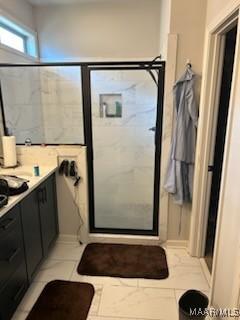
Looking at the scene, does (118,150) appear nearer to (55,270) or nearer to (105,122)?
(105,122)

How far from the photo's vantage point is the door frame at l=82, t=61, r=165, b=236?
229 cm

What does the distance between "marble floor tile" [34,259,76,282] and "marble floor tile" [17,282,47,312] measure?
0.06 m

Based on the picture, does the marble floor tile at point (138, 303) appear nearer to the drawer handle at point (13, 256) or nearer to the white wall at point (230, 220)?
the white wall at point (230, 220)

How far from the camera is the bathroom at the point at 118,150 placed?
176cm

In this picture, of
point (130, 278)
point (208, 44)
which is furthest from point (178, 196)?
point (208, 44)

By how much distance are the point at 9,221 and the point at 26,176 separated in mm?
673

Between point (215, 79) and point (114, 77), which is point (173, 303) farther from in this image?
point (114, 77)

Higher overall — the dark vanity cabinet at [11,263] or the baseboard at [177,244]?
the dark vanity cabinet at [11,263]

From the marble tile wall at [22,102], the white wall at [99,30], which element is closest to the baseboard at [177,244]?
the marble tile wall at [22,102]

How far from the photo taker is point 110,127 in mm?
3057

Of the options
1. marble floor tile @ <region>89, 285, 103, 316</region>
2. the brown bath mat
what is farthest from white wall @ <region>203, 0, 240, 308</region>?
marble floor tile @ <region>89, 285, 103, 316</region>

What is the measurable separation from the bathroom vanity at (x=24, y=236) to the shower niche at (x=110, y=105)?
99cm

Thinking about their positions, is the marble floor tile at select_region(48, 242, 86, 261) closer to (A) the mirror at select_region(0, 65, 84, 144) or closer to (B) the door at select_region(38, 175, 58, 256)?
(B) the door at select_region(38, 175, 58, 256)

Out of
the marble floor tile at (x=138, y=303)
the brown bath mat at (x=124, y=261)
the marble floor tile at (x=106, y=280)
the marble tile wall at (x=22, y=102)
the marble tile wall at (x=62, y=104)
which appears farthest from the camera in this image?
the marble tile wall at (x=62, y=104)
